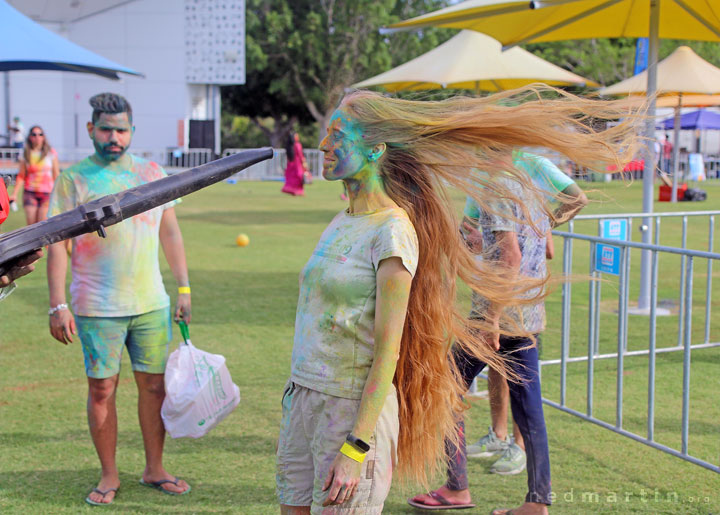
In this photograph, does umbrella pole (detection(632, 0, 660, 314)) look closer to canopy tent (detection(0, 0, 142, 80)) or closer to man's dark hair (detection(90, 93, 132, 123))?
man's dark hair (detection(90, 93, 132, 123))

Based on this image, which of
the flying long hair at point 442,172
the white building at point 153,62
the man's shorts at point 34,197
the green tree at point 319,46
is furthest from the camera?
the green tree at point 319,46

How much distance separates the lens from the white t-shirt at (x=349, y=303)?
2.57 meters

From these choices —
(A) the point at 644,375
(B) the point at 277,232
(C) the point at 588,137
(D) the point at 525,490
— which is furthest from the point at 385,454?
(B) the point at 277,232

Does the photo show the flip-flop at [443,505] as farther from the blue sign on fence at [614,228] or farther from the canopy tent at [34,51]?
the canopy tent at [34,51]

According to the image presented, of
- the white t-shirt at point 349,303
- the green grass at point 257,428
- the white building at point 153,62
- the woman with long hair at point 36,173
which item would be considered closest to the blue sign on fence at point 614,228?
the green grass at point 257,428

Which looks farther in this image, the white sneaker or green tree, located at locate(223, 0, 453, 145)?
green tree, located at locate(223, 0, 453, 145)

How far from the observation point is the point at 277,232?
15680 mm

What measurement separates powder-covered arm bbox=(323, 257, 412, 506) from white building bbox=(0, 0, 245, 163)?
3707 centimetres

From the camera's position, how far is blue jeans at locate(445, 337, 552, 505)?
150 inches

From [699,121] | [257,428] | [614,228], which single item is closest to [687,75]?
[614,228]

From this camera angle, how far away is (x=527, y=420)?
12.7ft

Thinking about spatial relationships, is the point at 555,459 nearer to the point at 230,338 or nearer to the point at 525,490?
the point at 525,490

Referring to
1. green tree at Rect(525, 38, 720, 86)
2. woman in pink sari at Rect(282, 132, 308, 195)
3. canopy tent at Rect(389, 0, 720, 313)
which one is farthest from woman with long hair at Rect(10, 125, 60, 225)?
green tree at Rect(525, 38, 720, 86)

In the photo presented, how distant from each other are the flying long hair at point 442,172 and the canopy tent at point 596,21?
4.44m
